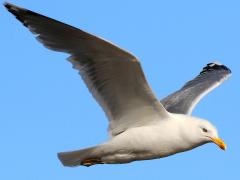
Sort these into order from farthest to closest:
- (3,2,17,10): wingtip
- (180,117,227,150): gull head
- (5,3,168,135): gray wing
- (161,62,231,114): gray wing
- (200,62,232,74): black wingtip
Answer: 1. (200,62,232,74): black wingtip
2. (161,62,231,114): gray wing
3. (180,117,227,150): gull head
4. (5,3,168,135): gray wing
5. (3,2,17,10): wingtip

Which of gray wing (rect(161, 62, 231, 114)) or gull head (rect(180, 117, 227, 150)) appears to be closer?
gull head (rect(180, 117, 227, 150))

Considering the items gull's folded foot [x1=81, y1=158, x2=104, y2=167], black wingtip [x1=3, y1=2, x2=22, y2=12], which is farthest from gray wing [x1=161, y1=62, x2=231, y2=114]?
black wingtip [x1=3, y1=2, x2=22, y2=12]

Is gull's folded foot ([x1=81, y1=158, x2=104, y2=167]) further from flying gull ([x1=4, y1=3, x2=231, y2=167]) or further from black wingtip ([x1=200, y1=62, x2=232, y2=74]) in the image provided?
black wingtip ([x1=200, y1=62, x2=232, y2=74])

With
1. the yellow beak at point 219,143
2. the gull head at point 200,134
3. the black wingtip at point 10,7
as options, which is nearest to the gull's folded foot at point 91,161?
the gull head at point 200,134

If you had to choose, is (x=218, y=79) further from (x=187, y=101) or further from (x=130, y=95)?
(x=130, y=95)

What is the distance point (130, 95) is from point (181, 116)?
0.75 metres

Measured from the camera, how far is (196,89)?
36.1 feet

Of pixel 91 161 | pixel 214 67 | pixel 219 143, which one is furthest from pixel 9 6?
pixel 214 67

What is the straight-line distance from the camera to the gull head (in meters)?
8.45

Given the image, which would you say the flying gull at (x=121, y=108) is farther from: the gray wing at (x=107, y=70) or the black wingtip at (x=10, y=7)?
the black wingtip at (x=10, y=7)

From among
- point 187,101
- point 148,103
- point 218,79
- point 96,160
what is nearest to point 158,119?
point 148,103

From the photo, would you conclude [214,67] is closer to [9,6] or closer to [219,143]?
[219,143]

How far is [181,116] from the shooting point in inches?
341

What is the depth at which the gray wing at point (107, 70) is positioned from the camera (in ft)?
25.3
